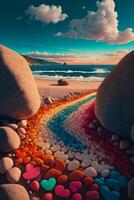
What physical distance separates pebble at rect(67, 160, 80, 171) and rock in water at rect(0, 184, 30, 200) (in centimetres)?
130

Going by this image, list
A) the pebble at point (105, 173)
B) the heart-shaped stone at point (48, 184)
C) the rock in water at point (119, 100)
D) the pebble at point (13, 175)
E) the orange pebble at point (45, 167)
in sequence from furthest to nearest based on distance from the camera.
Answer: the rock in water at point (119, 100) → the orange pebble at point (45, 167) → the pebble at point (105, 173) → the pebble at point (13, 175) → the heart-shaped stone at point (48, 184)

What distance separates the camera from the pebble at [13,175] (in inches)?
285

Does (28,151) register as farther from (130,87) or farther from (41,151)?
(130,87)

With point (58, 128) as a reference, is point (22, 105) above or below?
above

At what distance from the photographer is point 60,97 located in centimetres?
1385

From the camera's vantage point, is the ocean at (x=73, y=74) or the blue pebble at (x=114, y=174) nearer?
the blue pebble at (x=114, y=174)

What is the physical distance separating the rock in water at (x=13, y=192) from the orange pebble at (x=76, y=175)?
43.4 inches

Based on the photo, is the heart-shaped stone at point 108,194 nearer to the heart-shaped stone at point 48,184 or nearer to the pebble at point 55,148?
the heart-shaped stone at point 48,184

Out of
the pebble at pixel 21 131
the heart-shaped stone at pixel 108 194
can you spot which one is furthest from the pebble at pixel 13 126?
the heart-shaped stone at pixel 108 194

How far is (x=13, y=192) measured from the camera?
656cm

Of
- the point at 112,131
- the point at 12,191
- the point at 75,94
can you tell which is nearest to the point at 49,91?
the point at 75,94

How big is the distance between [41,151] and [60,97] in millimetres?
5674

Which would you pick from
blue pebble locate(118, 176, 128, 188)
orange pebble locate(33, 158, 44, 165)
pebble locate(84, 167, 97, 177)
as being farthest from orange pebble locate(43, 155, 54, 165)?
blue pebble locate(118, 176, 128, 188)

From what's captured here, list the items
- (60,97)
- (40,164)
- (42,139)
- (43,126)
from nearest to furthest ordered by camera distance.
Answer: (40,164), (42,139), (43,126), (60,97)
